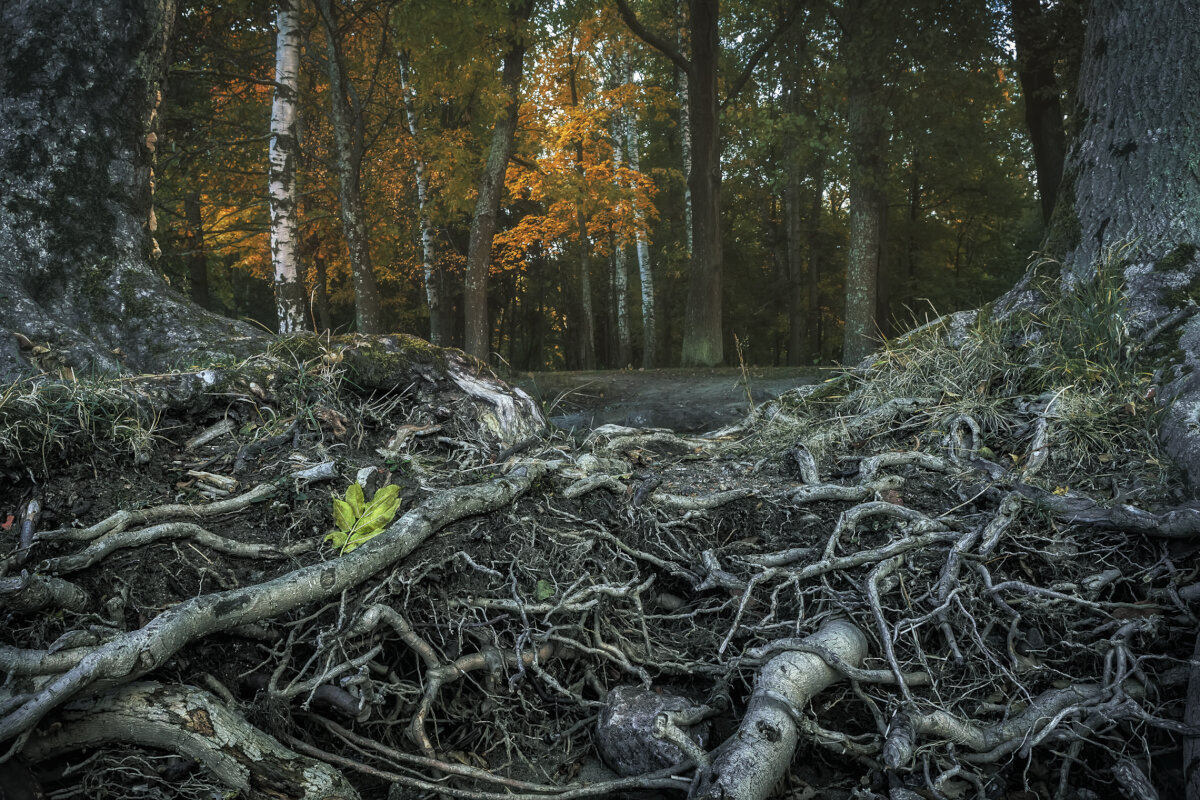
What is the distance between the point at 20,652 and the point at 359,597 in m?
1.07

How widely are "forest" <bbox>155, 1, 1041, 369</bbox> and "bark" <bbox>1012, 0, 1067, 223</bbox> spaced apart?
0.28 feet

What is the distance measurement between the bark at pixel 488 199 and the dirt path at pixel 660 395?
258 cm

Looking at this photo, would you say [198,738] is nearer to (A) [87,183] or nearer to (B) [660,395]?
(A) [87,183]

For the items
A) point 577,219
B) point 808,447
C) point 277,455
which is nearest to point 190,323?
point 277,455

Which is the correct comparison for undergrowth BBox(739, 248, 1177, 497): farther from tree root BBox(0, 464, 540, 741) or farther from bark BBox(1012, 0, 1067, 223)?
bark BBox(1012, 0, 1067, 223)

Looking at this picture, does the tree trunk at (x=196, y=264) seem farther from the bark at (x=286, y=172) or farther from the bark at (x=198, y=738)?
the bark at (x=198, y=738)

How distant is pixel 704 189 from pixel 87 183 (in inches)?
414

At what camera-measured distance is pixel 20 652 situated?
2.22 metres

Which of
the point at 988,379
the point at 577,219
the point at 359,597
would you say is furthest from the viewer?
the point at 577,219

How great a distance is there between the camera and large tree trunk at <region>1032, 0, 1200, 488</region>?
4867 mm

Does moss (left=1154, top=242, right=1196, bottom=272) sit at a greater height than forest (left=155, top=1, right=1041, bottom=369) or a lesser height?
lesser

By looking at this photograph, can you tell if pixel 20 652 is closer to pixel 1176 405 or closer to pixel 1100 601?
pixel 1100 601

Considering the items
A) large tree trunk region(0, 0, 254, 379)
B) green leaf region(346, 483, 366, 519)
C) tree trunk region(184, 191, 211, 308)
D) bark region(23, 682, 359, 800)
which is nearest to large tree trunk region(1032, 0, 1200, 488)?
green leaf region(346, 483, 366, 519)

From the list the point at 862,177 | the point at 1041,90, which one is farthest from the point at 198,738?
the point at 1041,90
